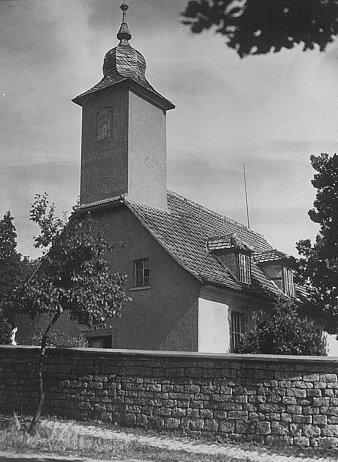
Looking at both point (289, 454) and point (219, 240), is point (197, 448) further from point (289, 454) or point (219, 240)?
point (219, 240)

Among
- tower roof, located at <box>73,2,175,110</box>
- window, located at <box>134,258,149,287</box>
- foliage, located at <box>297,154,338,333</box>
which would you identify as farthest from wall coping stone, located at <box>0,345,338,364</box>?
tower roof, located at <box>73,2,175,110</box>

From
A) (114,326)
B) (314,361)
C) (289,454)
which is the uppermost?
(114,326)

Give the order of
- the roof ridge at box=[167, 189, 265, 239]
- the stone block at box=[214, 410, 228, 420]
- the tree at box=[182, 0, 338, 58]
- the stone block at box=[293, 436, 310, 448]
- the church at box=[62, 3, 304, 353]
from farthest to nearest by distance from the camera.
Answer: the roof ridge at box=[167, 189, 265, 239] < the church at box=[62, 3, 304, 353] < the stone block at box=[214, 410, 228, 420] < the stone block at box=[293, 436, 310, 448] < the tree at box=[182, 0, 338, 58]

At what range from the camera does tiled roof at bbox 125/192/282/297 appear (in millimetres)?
18594

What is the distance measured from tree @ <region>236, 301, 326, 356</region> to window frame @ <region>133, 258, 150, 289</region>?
366 centimetres

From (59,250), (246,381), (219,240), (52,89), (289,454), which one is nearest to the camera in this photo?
(52,89)

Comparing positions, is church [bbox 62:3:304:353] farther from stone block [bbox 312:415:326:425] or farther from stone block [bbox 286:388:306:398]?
stone block [bbox 312:415:326:425]

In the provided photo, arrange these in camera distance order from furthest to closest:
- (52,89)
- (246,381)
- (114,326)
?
(114,326) → (246,381) → (52,89)

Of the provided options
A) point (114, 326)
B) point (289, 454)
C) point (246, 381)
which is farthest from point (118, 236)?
point (289, 454)

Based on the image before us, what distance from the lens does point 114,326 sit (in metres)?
18.9

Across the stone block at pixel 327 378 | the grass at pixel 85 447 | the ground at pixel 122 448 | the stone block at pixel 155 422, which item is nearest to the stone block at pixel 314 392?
the stone block at pixel 327 378

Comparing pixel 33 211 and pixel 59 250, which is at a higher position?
pixel 33 211

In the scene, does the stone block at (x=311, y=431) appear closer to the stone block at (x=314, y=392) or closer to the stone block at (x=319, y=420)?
the stone block at (x=319, y=420)

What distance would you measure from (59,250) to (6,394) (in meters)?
4.21
